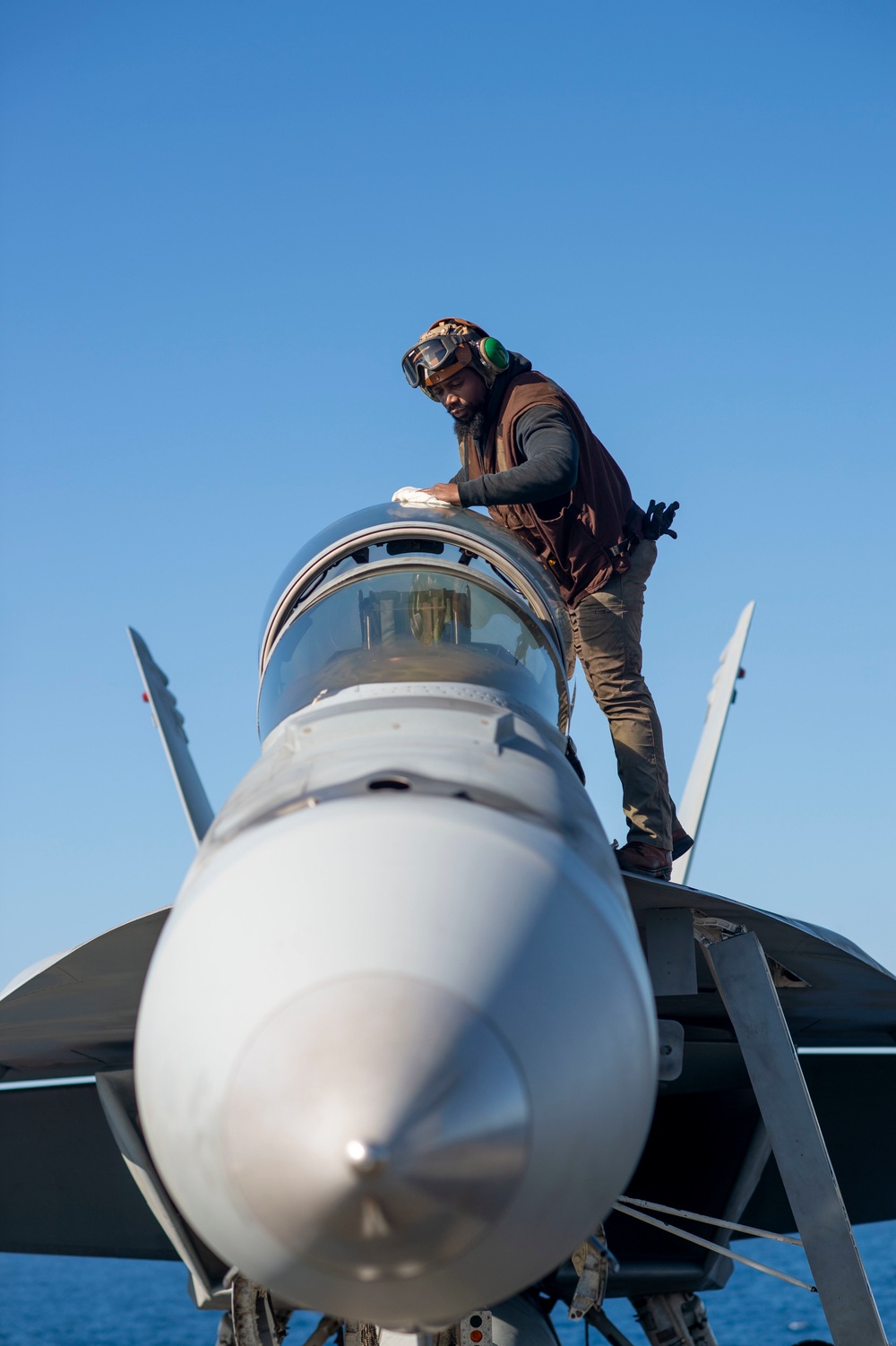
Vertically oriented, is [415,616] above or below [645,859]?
above

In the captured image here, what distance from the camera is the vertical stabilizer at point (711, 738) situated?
9.54m

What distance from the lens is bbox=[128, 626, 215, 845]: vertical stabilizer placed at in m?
7.65

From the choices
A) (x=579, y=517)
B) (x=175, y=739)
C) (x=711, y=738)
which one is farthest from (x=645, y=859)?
(x=711, y=738)

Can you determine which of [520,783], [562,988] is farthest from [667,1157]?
[562,988]

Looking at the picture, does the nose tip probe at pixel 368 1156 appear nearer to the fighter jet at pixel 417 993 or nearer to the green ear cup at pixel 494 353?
the fighter jet at pixel 417 993

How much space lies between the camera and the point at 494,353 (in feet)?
18.2

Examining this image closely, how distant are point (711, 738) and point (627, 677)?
14.5ft

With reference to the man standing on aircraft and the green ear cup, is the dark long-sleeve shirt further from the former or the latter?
the green ear cup

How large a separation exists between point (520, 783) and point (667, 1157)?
3.84 metres

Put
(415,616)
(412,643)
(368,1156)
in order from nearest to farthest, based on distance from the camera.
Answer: (368,1156), (412,643), (415,616)

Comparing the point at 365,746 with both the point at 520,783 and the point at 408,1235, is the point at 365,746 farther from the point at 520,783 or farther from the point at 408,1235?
the point at 408,1235

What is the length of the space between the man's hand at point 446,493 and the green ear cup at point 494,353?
65 cm

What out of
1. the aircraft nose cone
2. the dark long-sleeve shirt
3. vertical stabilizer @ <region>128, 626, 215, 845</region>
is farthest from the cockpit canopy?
vertical stabilizer @ <region>128, 626, 215, 845</region>

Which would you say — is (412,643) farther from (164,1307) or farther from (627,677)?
(164,1307)
